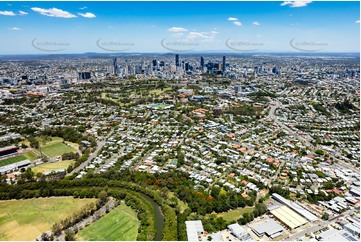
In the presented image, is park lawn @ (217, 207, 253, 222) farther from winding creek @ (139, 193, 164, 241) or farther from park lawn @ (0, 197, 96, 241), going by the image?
park lawn @ (0, 197, 96, 241)

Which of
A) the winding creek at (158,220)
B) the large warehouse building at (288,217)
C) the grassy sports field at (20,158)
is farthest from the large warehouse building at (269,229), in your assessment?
the grassy sports field at (20,158)

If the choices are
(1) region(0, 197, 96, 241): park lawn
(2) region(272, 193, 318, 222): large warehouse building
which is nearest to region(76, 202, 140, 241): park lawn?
(1) region(0, 197, 96, 241): park lawn

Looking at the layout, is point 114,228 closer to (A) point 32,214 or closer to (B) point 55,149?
(A) point 32,214

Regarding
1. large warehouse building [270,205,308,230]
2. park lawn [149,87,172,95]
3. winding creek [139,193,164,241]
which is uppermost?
park lawn [149,87,172,95]

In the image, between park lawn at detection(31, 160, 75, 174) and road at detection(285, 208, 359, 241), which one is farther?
park lawn at detection(31, 160, 75, 174)

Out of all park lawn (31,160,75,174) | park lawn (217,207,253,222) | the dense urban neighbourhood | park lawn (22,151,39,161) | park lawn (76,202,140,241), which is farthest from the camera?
park lawn (22,151,39,161)

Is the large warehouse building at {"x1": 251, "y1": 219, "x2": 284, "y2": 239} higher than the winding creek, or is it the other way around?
the large warehouse building at {"x1": 251, "y1": 219, "x2": 284, "y2": 239}
